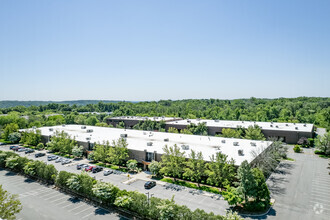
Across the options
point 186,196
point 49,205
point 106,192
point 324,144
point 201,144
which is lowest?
point 49,205

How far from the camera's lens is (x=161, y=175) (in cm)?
4669

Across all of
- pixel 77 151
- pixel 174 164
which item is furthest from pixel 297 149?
pixel 77 151

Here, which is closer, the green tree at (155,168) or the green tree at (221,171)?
the green tree at (221,171)

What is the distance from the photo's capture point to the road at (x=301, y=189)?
3083 cm

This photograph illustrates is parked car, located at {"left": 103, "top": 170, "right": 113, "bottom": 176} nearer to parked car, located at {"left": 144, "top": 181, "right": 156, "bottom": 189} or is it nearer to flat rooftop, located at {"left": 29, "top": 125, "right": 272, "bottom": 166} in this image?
flat rooftop, located at {"left": 29, "top": 125, "right": 272, "bottom": 166}

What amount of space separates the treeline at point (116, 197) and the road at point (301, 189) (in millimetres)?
11106

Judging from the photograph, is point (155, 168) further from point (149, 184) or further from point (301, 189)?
point (301, 189)

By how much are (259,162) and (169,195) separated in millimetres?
20386

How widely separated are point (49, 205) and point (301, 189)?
4425cm

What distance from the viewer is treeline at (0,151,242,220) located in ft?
84.7

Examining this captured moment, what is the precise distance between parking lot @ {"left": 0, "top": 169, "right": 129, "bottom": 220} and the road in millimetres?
24896

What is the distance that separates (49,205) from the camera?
34.9m

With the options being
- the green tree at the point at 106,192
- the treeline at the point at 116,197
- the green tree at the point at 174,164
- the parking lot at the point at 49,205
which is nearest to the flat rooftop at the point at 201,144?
the green tree at the point at 174,164

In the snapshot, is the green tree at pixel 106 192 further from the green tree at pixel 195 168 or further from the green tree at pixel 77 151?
the green tree at pixel 77 151
